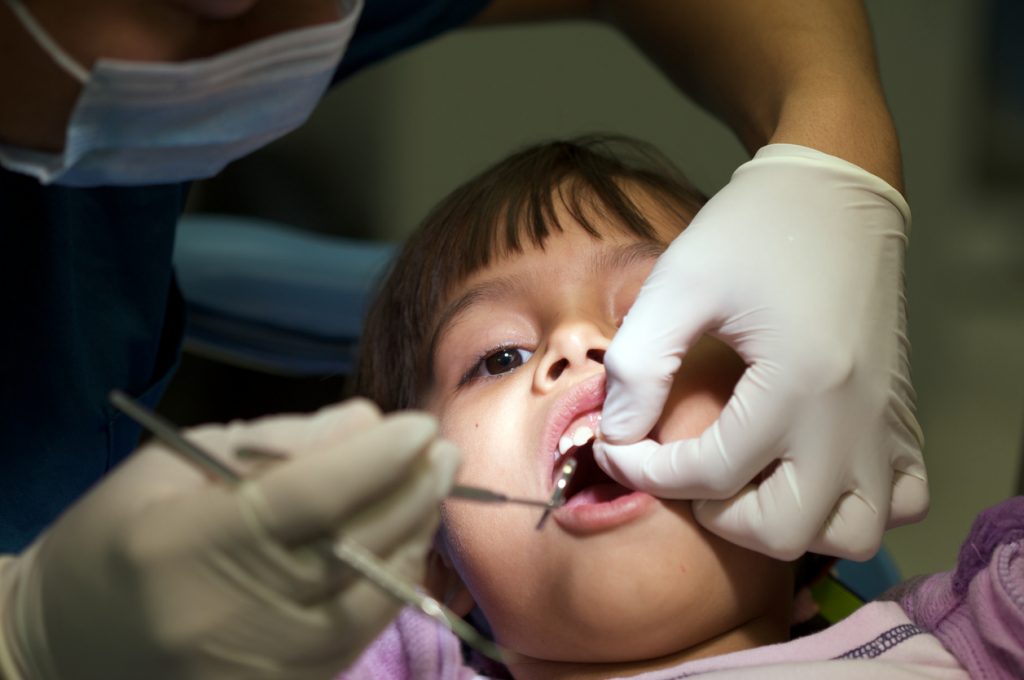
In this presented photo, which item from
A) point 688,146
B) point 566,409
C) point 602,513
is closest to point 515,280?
point 566,409

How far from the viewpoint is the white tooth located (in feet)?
3.69

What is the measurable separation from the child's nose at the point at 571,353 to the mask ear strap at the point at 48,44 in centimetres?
53

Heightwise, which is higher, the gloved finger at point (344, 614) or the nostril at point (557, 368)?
the gloved finger at point (344, 614)

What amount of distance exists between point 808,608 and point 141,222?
987mm

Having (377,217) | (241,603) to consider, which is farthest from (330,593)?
(377,217)

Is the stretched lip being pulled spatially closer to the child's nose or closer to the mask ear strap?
the child's nose

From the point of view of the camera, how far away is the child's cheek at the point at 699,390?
44.5 inches

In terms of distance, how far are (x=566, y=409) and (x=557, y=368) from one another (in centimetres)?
6

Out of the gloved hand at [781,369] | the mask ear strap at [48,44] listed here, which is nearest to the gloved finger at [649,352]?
the gloved hand at [781,369]

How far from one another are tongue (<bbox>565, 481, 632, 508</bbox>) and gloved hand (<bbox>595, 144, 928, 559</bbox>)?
0.24ft

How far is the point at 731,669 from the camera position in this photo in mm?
1076

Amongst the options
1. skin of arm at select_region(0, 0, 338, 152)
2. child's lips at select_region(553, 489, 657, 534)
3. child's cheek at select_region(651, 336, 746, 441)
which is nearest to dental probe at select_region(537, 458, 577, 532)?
child's lips at select_region(553, 489, 657, 534)

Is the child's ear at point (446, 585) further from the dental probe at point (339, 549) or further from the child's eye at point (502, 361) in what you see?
the dental probe at point (339, 549)

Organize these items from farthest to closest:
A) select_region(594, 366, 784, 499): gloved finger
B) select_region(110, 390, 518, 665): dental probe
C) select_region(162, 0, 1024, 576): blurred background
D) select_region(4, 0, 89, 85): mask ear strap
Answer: select_region(162, 0, 1024, 576): blurred background
select_region(594, 366, 784, 499): gloved finger
select_region(4, 0, 89, 85): mask ear strap
select_region(110, 390, 518, 665): dental probe
